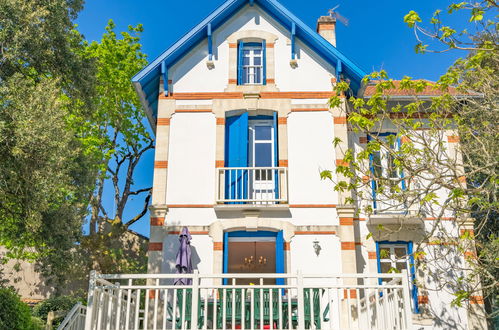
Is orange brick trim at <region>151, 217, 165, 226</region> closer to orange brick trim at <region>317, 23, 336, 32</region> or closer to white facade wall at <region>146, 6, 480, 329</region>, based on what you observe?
white facade wall at <region>146, 6, 480, 329</region>

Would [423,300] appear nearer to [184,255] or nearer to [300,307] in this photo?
Result: [300,307]

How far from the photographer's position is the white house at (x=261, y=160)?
40.8ft

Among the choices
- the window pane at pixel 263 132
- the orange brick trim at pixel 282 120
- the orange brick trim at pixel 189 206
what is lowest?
the orange brick trim at pixel 189 206

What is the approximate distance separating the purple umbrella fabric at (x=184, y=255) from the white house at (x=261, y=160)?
0.65 m

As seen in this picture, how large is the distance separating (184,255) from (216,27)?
682 centimetres

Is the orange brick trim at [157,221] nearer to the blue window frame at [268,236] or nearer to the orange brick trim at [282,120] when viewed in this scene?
the blue window frame at [268,236]

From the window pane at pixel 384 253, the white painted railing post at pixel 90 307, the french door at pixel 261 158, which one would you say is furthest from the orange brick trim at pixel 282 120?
the white painted railing post at pixel 90 307

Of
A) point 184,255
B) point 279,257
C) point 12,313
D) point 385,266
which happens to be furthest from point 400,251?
point 12,313

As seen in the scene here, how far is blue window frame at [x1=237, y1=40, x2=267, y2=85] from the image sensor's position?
1433 centimetres

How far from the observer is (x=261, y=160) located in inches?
Answer: 543

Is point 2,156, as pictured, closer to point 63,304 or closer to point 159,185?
point 159,185

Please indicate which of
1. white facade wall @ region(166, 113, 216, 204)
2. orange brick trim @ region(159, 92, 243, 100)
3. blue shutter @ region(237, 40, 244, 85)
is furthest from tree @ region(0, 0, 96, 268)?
blue shutter @ region(237, 40, 244, 85)

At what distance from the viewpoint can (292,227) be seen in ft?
41.3

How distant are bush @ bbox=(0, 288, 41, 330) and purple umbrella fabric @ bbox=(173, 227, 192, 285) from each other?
3254mm
